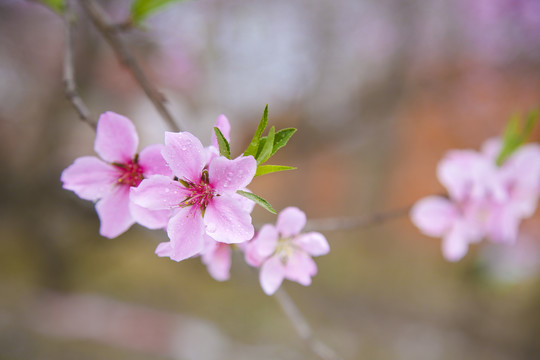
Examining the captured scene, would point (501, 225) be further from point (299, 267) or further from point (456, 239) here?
point (299, 267)

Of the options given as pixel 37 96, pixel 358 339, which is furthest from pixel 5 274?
pixel 358 339

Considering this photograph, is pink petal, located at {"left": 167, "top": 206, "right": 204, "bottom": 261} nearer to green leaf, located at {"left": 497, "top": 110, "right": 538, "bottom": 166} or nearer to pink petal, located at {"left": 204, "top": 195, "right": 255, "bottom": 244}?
pink petal, located at {"left": 204, "top": 195, "right": 255, "bottom": 244}

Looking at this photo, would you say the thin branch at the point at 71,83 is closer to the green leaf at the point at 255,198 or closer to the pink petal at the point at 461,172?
the green leaf at the point at 255,198

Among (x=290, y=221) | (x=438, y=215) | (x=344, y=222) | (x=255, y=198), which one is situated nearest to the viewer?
(x=255, y=198)

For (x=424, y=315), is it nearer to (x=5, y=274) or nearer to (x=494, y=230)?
(x=494, y=230)

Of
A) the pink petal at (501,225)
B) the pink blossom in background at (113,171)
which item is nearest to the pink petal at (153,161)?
the pink blossom in background at (113,171)

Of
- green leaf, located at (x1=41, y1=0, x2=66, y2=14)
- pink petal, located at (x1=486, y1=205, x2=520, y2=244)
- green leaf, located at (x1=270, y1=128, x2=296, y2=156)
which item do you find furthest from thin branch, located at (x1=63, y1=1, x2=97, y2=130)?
pink petal, located at (x1=486, y1=205, x2=520, y2=244)

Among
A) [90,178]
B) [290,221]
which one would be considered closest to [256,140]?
[290,221]
